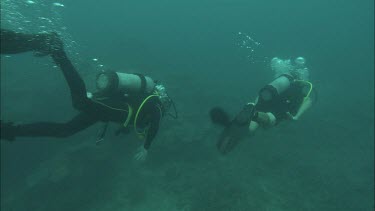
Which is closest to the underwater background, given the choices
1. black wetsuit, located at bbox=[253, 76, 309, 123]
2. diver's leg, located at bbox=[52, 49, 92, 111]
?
black wetsuit, located at bbox=[253, 76, 309, 123]

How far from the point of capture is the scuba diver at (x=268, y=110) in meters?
6.26

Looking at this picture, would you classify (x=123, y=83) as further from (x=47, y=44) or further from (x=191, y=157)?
(x=191, y=157)

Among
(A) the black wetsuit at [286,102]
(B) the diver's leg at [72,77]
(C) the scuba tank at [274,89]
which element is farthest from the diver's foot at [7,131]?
(A) the black wetsuit at [286,102]

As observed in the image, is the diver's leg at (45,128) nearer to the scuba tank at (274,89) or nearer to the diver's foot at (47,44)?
the diver's foot at (47,44)

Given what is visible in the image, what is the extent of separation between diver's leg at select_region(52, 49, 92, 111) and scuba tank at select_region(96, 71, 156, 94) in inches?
17.9

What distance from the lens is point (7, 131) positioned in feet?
13.8

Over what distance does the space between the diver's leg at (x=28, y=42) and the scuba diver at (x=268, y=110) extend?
3158mm

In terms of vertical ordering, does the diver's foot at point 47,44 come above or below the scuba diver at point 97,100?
above

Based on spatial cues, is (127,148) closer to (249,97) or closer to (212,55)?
(249,97)

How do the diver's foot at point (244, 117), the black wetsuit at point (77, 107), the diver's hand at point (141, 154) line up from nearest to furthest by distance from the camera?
the black wetsuit at point (77, 107) < the diver's hand at point (141, 154) < the diver's foot at point (244, 117)

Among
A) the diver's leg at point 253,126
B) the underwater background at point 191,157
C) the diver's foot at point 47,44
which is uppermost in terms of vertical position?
the diver's foot at point 47,44

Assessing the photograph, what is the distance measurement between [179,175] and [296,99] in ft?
14.9

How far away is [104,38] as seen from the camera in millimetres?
38844

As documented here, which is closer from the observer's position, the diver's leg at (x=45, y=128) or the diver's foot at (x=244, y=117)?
the diver's leg at (x=45, y=128)
